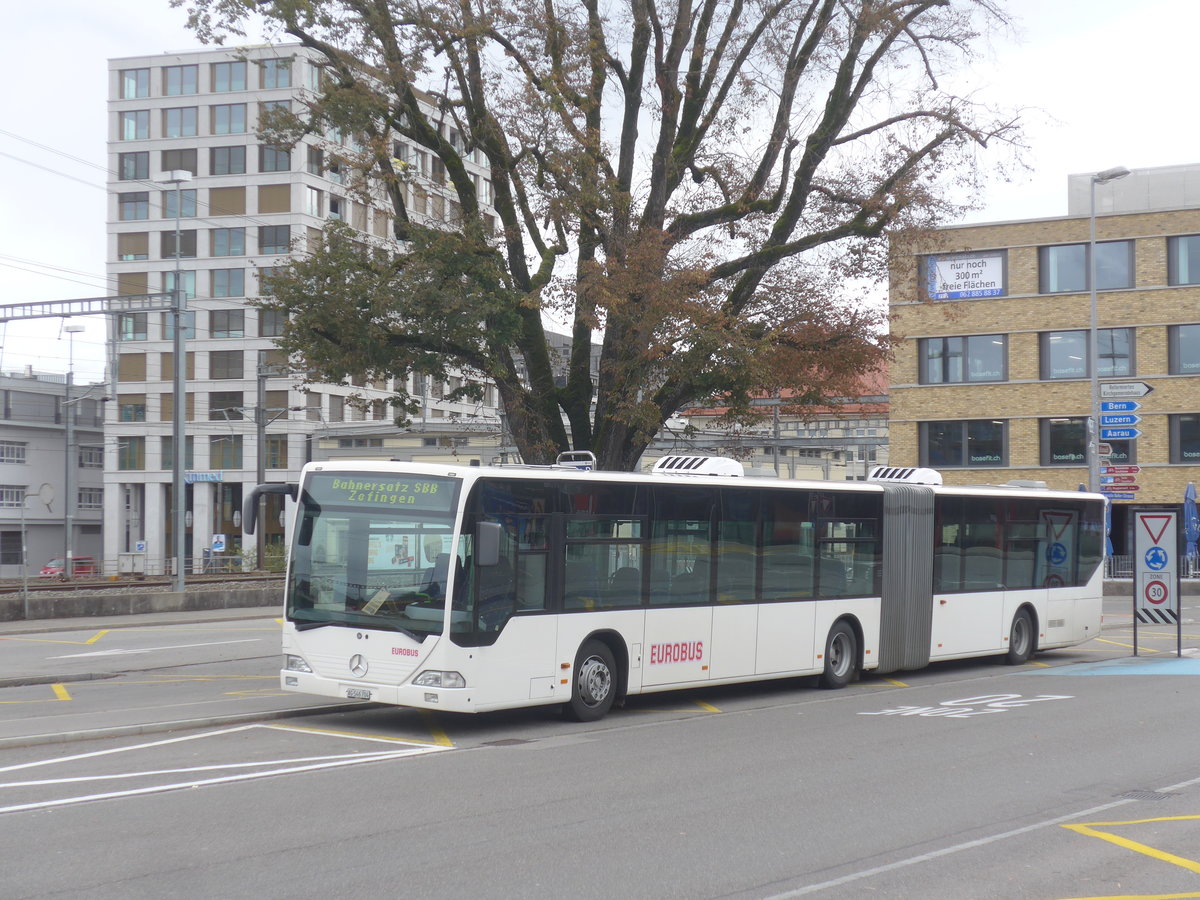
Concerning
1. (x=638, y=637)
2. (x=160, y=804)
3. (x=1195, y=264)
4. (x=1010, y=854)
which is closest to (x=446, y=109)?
(x=638, y=637)

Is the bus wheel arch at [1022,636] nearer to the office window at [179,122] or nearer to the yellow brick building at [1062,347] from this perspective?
the yellow brick building at [1062,347]

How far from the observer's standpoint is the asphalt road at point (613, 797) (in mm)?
7121

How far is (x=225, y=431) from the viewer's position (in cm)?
7319

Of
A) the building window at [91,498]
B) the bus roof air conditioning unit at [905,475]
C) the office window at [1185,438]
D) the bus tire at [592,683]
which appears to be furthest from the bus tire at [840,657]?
the building window at [91,498]

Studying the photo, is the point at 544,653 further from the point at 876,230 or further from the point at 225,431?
the point at 225,431

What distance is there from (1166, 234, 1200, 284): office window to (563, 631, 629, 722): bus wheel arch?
41.4 metres

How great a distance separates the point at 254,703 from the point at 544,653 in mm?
3844

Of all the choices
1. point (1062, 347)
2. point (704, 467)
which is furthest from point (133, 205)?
point (704, 467)

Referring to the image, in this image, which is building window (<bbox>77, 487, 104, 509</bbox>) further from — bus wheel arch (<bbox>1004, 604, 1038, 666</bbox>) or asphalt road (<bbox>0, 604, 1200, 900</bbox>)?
bus wheel arch (<bbox>1004, 604, 1038, 666</bbox>)

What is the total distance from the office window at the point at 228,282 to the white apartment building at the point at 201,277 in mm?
56

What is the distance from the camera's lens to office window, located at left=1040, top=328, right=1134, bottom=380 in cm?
4953

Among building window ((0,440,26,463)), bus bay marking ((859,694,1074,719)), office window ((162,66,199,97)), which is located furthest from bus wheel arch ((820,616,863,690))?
building window ((0,440,26,463))

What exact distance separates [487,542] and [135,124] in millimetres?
69627

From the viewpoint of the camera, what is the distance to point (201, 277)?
243 feet
